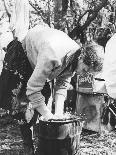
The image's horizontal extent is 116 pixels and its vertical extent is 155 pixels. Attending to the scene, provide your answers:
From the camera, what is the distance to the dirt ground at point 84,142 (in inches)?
209

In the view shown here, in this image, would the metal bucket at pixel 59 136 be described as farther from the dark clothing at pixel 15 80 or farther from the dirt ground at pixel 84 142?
the dirt ground at pixel 84 142

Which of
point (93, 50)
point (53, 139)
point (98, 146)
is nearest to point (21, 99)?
point (53, 139)

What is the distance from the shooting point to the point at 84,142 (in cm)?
590

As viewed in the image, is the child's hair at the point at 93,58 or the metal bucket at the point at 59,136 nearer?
the child's hair at the point at 93,58

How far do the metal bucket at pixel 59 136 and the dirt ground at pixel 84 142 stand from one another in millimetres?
1376

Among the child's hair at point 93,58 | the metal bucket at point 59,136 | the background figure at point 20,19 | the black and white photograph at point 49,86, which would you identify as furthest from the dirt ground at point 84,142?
the child's hair at point 93,58

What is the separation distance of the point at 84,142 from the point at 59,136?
2.26 metres

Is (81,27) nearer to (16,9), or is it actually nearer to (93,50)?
(16,9)

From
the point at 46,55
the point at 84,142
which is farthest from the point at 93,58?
the point at 84,142

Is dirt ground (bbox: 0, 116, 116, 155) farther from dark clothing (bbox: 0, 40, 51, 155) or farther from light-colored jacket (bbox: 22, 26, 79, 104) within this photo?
light-colored jacket (bbox: 22, 26, 79, 104)

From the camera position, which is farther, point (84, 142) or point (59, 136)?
point (84, 142)

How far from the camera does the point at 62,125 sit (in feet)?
12.0

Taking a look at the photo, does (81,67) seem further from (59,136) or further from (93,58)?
(59,136)

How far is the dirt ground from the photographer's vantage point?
5.30 meters
